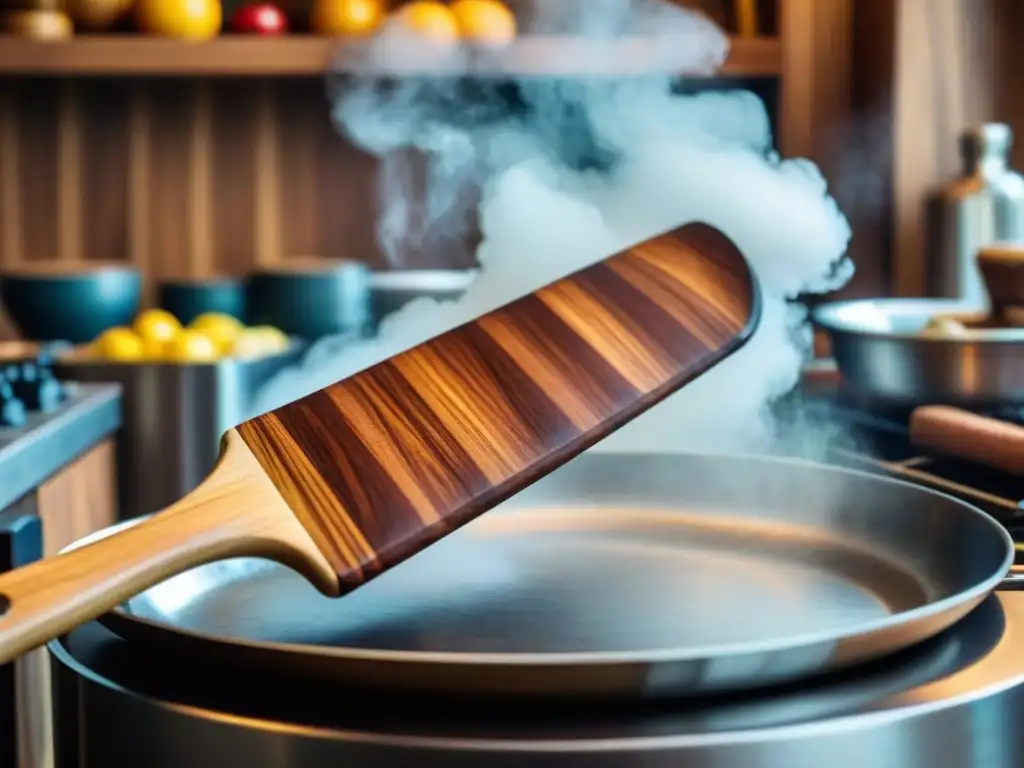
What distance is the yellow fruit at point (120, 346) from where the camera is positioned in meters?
2.03

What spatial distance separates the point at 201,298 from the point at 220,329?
10.0 inches

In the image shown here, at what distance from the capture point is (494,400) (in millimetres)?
646

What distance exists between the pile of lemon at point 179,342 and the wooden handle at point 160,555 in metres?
1.48

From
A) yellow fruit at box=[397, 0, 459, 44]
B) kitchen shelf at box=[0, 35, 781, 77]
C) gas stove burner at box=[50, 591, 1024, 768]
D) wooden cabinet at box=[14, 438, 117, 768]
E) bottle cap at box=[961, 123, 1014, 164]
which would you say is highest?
yellow fruit at box=[397, 0, 459, 44]

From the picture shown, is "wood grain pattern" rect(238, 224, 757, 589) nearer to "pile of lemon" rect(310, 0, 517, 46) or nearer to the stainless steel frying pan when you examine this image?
the stainless steel frying pan

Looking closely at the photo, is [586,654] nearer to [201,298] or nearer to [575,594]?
A: [575,594]

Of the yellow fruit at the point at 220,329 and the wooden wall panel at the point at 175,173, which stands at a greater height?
the wooden wall panel at the point at 175,173

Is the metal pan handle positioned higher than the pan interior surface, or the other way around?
the metal pan handle

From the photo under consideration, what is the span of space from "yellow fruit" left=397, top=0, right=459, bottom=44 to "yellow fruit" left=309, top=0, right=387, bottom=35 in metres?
0.08

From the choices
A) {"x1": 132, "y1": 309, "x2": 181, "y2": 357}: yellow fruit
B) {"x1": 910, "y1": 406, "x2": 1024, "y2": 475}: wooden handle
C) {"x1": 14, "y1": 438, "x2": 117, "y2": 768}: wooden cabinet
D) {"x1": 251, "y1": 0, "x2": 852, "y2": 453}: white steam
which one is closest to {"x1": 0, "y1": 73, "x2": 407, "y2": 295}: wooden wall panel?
{"x1": 132, "y1": 309, "x2": 181, "y2": 357}: yellow fruit

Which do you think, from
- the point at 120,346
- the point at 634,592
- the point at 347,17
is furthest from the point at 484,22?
the point at 634,592

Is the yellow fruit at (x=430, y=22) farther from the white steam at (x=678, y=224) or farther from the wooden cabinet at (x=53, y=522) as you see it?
the white steam at (x=678, y=224)

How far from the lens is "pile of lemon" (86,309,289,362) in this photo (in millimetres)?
2018

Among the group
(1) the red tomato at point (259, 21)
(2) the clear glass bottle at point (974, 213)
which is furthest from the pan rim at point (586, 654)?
(1) the red tomato at point (259, 21)
